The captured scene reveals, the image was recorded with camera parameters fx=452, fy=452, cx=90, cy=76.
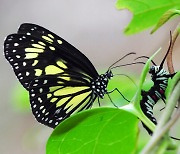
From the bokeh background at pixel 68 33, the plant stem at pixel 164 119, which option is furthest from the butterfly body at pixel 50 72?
the bokeh background at pixel 68 33

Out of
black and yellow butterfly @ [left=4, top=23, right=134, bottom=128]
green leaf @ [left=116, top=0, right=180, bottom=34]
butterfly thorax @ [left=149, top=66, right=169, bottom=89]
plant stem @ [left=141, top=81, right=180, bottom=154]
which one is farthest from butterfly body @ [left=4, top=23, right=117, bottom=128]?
plant stem @ [left=141, top=81, right=180, bottom=154]

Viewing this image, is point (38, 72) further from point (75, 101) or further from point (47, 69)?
point (75, 101)

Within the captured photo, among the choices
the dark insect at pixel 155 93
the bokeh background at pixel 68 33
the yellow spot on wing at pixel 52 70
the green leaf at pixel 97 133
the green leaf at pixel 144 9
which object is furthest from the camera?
the bokeh background at pixel 68 33

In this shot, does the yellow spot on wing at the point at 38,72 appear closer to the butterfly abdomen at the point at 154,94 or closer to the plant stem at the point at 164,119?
the butterfly abdomen at the point at 154,94

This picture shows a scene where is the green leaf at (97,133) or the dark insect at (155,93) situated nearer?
the green leaf at (97,133)

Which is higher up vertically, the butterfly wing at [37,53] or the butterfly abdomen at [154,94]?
the butterfly wing at [37,53]

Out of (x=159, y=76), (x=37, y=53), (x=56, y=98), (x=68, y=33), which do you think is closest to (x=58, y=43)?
(x=37, y=53)
